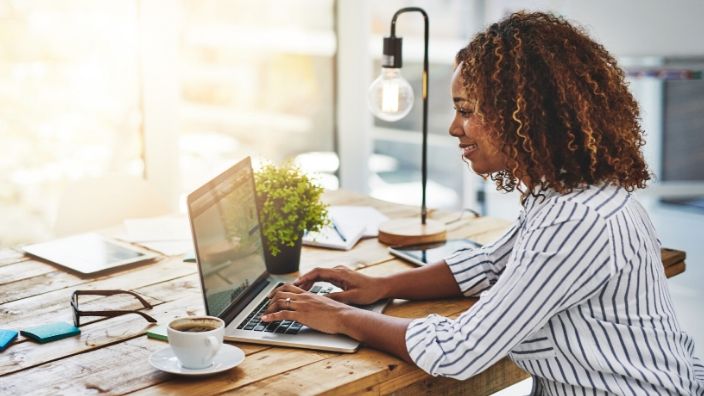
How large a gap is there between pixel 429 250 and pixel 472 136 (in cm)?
60

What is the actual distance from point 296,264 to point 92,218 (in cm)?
103

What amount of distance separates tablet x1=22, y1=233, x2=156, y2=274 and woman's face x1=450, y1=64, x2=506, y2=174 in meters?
0.83

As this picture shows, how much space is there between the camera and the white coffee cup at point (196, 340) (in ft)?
4.18

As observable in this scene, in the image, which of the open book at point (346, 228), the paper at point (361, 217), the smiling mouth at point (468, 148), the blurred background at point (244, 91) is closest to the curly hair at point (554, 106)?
the smiling mouth at point (468, 148)

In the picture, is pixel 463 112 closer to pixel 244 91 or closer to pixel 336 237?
pixel 336 237

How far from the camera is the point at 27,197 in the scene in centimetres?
304

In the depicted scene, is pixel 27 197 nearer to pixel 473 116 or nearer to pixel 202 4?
pixel 202 4

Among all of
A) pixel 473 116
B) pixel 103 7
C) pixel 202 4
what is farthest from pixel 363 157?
pixel 473 116

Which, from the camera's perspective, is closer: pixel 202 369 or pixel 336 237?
pixel 202 369

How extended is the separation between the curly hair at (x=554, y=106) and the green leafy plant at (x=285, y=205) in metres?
0.55

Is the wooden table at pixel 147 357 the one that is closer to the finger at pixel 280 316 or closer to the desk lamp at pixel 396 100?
the finger at pixel 280 316

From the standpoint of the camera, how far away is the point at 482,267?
1.71 m

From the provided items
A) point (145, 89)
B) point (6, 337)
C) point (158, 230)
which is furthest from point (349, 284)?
point (145, 89)

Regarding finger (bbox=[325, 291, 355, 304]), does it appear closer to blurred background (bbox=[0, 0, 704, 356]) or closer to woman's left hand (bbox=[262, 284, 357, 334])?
woman's left hand (bbox=[262, 284, 357, 334])
